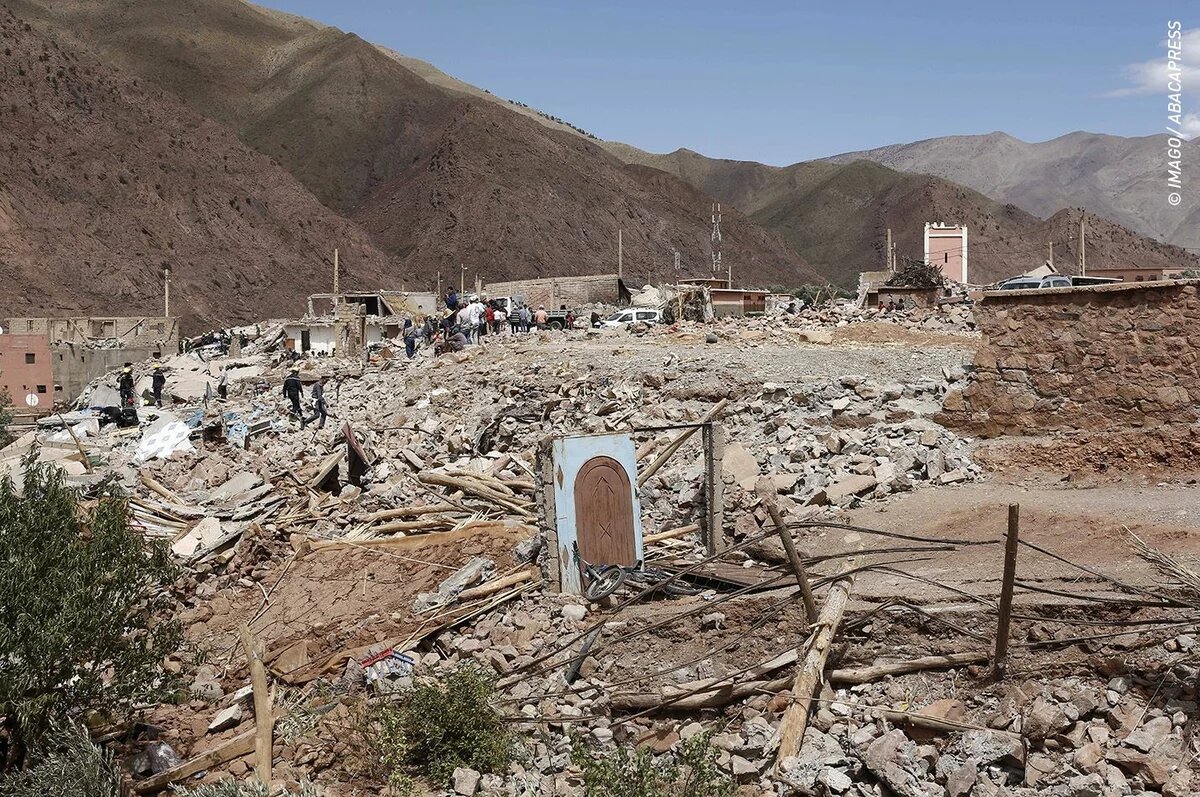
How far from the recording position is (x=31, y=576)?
7.77 meters

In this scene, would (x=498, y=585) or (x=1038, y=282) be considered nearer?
(x=498, y=585)

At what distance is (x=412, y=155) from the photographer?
85125mm

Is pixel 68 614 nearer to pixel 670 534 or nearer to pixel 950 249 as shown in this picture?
pixel 670 534

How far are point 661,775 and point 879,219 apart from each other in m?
97.3

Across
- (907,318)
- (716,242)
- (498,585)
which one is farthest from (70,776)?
(716,242)

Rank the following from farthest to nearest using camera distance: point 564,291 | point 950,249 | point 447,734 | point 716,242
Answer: point 716,242
point 950,249
point 564,291
point 447,734

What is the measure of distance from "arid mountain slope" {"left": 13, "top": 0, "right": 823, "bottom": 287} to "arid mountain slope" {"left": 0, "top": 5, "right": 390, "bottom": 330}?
29.1 feet

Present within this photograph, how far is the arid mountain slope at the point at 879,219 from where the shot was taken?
80.6 metres

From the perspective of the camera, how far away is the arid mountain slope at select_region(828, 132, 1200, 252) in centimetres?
13275

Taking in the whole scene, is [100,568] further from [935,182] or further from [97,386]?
[935,182]

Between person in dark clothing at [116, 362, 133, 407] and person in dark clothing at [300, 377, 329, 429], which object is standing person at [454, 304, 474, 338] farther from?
person in dark clothing at [116, 362, 133, 407]

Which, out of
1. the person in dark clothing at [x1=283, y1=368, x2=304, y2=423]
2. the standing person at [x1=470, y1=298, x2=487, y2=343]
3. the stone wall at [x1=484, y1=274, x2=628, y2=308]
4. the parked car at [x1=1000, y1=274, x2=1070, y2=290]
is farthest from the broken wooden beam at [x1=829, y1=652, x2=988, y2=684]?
the stone wall at [x1=484, y1=274, x2=628, y2=308]

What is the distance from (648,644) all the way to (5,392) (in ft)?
89.3

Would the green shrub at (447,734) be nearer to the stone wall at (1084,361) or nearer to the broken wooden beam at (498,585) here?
the broken wooden beam at (498,585)
